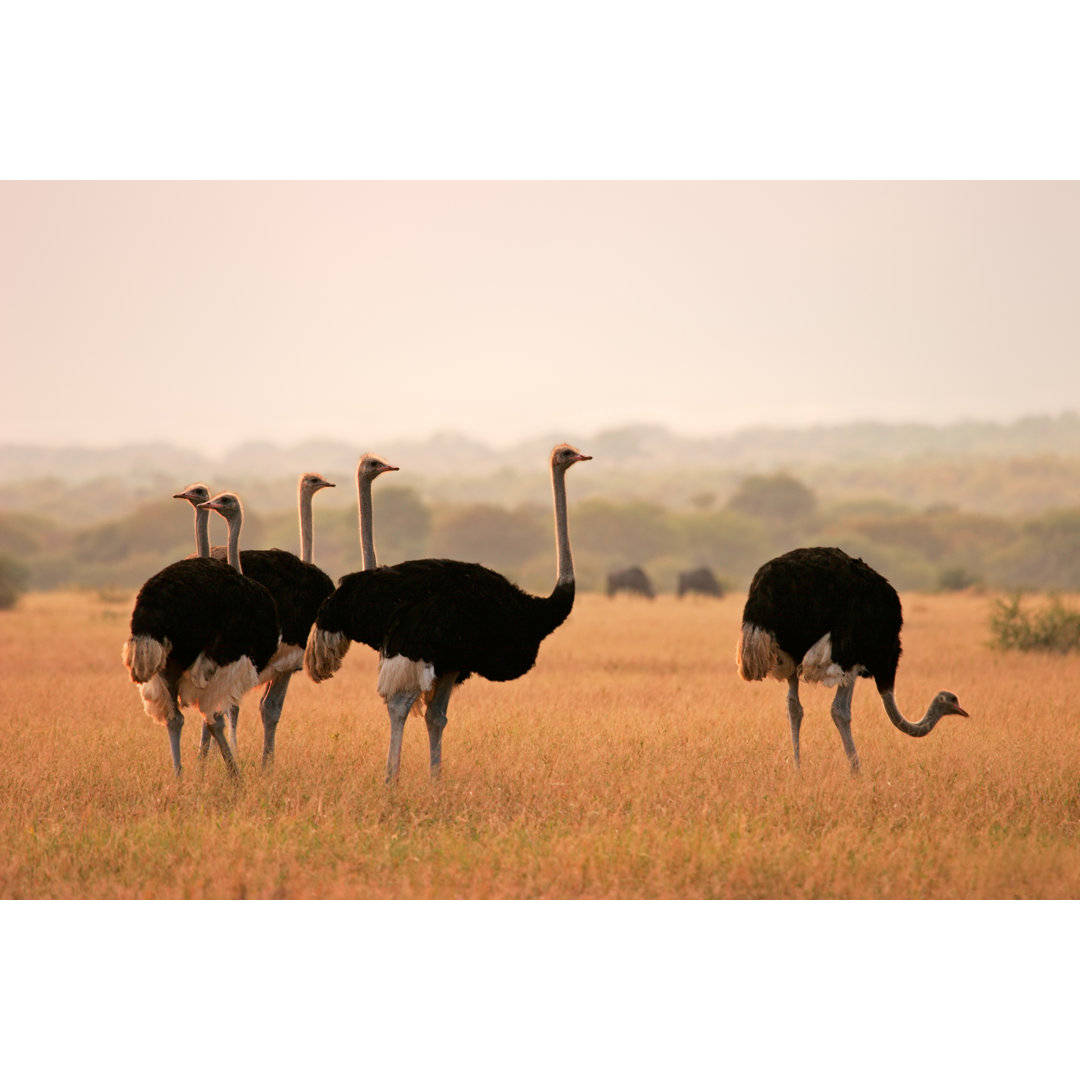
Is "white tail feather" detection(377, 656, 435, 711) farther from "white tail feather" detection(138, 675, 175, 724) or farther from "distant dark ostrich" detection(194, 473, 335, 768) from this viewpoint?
"white tail feather" detection(138, 675, 175, 724)

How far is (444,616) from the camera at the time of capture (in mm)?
7297

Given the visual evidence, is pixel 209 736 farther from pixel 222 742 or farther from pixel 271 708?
pixel 222 742

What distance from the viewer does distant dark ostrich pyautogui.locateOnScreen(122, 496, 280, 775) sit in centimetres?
719

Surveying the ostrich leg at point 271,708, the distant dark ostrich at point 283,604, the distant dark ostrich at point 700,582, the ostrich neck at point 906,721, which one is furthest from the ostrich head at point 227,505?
the distant dark ostrich at point 700,582

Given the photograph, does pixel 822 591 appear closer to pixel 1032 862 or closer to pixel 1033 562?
pixel 1032 862

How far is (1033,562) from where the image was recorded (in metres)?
49.0

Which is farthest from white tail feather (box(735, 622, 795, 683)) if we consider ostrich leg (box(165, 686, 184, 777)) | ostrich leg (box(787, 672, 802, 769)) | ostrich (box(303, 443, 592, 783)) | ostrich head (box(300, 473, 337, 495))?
ostrich leg (box(165, 686, 184, 777))

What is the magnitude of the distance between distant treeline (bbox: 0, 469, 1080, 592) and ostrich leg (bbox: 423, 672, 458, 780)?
40.6m

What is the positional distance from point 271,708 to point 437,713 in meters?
1.22

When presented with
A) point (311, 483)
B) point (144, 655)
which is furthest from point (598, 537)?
point (144, 655)

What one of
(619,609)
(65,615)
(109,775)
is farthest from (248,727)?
(619,609)

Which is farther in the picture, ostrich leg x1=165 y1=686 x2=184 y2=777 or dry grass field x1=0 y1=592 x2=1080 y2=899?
ostrich leg x1=165 y1=686 x2=184 y2=777

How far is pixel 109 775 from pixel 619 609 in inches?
663

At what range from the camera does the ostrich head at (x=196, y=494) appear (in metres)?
8.41
